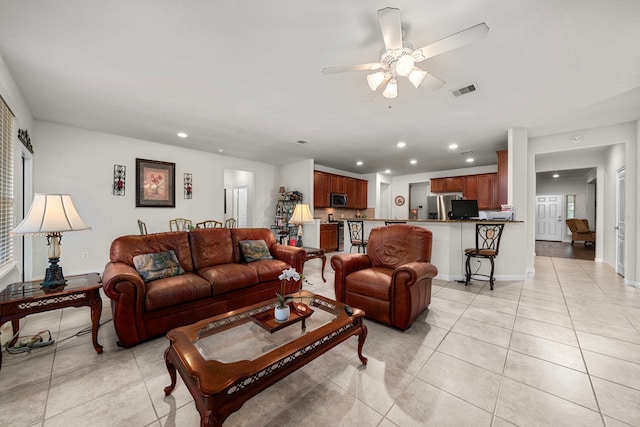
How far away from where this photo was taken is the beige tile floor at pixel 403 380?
1403mm

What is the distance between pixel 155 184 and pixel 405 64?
5.17 meters

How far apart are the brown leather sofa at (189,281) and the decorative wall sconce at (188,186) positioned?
2836 mm

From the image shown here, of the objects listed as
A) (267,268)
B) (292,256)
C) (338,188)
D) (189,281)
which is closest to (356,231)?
(292,256)

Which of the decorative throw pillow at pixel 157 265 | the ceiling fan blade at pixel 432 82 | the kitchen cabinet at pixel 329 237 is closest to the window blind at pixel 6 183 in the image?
the decorative throw pillow at pixel 157 265

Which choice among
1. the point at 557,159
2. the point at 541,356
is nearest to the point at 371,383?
the point at 541,356

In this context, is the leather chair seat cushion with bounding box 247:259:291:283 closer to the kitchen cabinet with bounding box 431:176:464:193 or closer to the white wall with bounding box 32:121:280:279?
the white wall with bounding box 32:121:280:279

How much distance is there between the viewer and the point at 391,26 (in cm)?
166

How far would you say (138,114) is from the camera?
3641 mm

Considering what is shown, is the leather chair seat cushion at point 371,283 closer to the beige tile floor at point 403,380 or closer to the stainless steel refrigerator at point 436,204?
the beige tile floor at point 403,380

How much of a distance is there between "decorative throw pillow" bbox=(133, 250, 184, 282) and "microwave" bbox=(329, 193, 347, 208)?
5.13 m

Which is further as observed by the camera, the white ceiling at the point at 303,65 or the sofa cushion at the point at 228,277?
the sofa cushion at the point at 228,277

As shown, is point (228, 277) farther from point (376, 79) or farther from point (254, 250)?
point (376, 79)

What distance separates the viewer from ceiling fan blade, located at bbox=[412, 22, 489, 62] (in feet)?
5.08

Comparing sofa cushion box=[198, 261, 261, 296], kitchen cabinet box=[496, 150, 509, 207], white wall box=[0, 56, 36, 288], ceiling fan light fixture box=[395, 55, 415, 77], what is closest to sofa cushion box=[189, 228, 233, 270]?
sofa cushion box=[198, 261, 261, 296]
